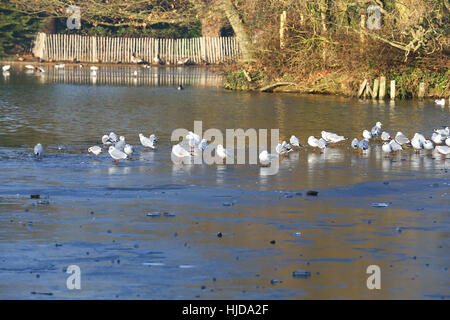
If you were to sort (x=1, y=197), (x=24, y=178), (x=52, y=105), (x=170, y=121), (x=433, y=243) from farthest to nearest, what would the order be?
(x=52, y=105), (x=170, y=121), (x=24, y=178), (x=1, y=197), (x=433, y=243)

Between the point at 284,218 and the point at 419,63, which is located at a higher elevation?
the point at 419,63

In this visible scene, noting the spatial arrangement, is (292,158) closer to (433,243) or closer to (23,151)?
(23,151)

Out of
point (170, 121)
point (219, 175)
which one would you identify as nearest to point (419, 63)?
point (170, 121)

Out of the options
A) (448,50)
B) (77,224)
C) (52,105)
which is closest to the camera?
(77,224)

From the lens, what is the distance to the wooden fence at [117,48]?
57.8 meters

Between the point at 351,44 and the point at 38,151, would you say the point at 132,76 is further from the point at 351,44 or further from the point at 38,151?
the point at 38,151

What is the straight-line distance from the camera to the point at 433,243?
423 inches

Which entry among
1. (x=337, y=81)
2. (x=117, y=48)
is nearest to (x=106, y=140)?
(x=337, y=81)

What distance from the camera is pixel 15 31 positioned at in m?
57.6

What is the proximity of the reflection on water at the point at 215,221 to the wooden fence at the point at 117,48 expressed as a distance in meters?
35.5

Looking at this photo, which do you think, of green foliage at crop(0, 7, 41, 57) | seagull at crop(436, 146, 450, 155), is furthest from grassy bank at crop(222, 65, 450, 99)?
green foliage at crop(0, 7, 41, 57)

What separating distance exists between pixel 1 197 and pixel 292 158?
7052mm

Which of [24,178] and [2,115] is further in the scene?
[2,115]

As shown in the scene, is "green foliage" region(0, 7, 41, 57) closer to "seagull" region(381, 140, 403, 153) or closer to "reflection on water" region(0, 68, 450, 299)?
"reflection on water" region(0, 68, 450, 299)
